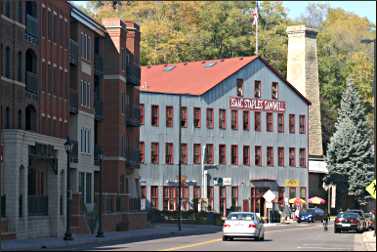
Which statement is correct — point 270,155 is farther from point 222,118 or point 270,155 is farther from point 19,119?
point 19,119

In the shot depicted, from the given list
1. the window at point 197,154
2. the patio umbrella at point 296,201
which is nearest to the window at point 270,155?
the patio umbrella at point 296,201

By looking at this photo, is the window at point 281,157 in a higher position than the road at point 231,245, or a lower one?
higher

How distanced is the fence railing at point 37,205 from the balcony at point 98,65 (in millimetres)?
16118

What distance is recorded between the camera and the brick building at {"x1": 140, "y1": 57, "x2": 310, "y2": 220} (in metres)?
105

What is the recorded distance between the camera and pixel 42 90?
65.4 meters

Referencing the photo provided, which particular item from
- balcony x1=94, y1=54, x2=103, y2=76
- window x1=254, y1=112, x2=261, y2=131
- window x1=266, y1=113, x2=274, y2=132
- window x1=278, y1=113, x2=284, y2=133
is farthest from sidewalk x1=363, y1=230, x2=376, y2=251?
window x1=278, y1=113, x2=284, y2=133

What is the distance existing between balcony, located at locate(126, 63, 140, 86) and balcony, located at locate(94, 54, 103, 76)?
144 inches

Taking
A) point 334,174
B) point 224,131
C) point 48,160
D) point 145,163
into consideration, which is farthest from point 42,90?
point 334,174

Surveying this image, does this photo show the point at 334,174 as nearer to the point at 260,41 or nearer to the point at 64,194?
the point at 260,41

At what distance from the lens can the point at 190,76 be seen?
114062 millimetres

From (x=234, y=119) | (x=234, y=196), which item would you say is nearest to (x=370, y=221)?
(x=234, y=196)

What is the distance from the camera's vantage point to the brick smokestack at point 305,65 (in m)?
124

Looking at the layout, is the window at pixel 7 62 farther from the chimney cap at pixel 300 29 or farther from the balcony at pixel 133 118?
the chimney cap at pixel 300 29

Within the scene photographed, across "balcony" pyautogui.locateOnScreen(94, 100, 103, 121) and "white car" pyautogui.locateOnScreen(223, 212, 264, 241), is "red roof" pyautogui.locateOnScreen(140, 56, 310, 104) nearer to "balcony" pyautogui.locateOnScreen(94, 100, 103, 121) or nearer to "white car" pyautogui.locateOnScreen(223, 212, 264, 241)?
"balcony" pyautogui.locateOnScreen(94, 100, 103, 121)
